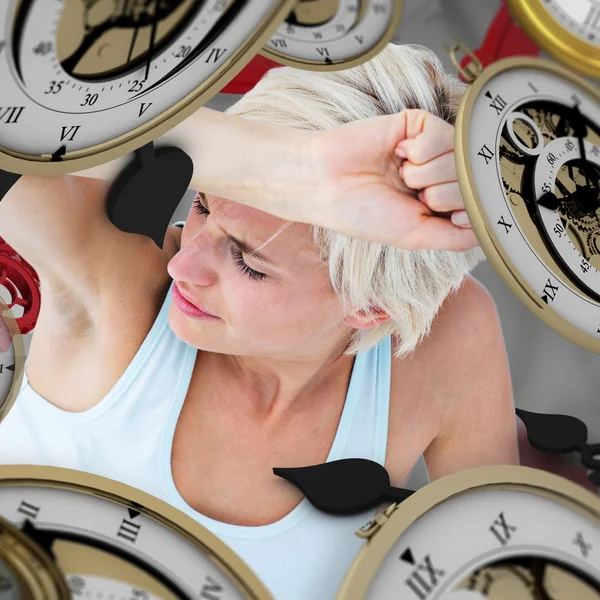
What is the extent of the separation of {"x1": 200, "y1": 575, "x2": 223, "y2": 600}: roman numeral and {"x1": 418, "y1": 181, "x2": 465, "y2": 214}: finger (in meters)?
0.48

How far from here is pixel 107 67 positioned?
81 centimetres

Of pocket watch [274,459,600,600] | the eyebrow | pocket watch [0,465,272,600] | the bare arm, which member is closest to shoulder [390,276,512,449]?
the bare arm

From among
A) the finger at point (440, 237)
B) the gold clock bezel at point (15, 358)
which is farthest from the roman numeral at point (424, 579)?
the gold clock bezel at point (15, 358)

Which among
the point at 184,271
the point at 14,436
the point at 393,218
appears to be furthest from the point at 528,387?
the point at 14,436

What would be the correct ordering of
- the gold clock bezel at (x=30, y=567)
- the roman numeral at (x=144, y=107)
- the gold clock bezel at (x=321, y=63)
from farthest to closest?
the gold clock bezel at (x=321, y=63), the roman numeral at (x=144, y=107), the gold clock bezel at (x=30, y=567)

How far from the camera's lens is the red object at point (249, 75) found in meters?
0.94

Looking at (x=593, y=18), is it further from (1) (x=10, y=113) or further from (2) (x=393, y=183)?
(1) (x=10, y=113)

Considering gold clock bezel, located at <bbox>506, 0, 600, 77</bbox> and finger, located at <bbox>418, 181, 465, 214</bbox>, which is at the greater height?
gold clock bezel, located at <bbox>506, 0, 600, 77</bbox>

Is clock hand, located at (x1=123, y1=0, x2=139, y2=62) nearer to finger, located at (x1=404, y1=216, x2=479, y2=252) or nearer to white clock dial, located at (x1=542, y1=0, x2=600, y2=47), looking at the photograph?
finger, located at (x1=404, y1=216, x2=479, y2=252)

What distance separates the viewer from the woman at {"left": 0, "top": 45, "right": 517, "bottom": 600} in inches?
36.8

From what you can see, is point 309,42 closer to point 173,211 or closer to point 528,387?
point 173,211

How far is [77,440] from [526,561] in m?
0.51

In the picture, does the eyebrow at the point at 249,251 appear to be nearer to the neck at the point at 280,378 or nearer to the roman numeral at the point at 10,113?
the neck at the point at 280,378

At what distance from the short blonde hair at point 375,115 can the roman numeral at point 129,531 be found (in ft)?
1.15
